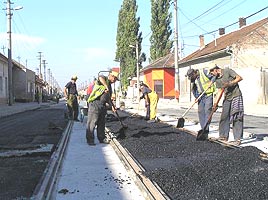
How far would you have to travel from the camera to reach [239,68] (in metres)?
32.3

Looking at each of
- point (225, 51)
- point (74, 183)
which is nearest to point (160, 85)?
point (225, 51)

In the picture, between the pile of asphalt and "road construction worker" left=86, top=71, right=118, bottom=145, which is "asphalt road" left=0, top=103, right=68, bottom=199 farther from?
the pile of asphalt

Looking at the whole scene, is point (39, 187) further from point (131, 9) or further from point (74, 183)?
point (131, 9)

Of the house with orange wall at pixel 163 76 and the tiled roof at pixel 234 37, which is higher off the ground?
the tiled roof at pixel 234 37

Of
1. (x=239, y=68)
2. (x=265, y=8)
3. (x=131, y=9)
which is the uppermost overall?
(x=131, y=9)

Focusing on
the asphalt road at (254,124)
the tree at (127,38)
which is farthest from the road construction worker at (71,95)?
the tree at (127,38)

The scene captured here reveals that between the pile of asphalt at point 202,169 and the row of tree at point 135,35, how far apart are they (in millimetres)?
48835

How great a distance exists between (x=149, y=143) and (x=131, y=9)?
186 ft

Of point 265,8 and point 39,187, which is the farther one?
point 265,8

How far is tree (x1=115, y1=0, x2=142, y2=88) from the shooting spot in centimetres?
6431

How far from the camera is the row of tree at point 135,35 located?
6012 centimetres

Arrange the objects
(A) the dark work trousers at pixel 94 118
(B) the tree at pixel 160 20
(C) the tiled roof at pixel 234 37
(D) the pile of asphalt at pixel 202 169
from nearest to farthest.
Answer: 1. (D) the pile of asphalt at pixel 202 169
2. (A) the dark work trousers at pixel 94 118
3. (C) the tiled roof at pixel 234 37
4. (B) the tree at pixel 160 20

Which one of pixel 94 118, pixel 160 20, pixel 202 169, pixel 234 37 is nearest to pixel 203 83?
pixel 94 118

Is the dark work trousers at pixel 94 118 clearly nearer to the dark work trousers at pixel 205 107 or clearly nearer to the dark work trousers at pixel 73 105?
the dark work trousers at pixel 205 107
